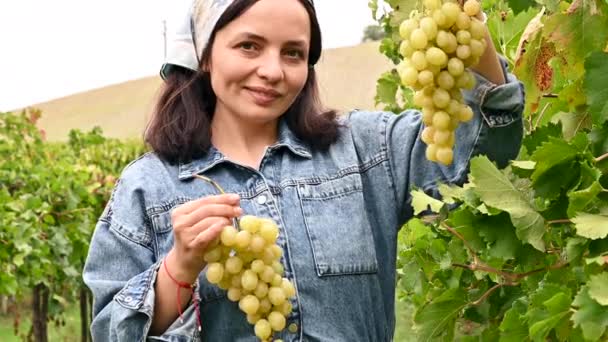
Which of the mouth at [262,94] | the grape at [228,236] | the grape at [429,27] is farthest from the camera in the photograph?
the mouth at [262,94]

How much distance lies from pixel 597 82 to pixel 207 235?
0.81 metres

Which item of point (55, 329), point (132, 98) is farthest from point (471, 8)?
point (132, 98)

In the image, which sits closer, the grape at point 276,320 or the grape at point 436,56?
the grape at point 436,56

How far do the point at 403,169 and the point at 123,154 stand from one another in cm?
1005

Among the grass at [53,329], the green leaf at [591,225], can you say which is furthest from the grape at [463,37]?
the grass at [53,329]

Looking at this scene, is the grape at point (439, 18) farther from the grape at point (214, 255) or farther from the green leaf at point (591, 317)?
the grape at point (214, 255)

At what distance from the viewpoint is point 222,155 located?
2.34m

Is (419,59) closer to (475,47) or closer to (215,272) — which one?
(475,47)

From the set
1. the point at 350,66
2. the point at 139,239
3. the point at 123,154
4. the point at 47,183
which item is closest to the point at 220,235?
the point at 139,239

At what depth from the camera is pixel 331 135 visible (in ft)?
7.86

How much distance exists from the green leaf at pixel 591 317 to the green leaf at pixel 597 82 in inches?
13.0

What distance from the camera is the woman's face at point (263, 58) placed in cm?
213

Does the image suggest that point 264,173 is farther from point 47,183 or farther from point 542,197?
point 47,183

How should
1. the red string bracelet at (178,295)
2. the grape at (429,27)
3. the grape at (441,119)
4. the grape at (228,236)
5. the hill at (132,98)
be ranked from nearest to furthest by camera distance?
the grape at (429,27), the grape at (441,119), the grape at (228,236), the red string bracelet at (178,295), the hill at (132,98)
